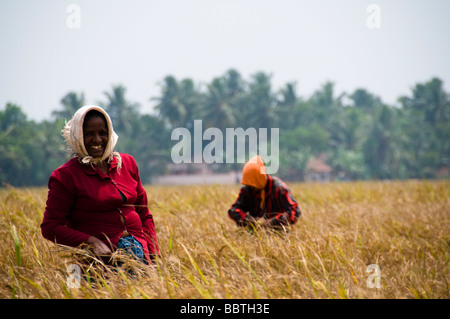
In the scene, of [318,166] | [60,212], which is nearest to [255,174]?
[60,212]

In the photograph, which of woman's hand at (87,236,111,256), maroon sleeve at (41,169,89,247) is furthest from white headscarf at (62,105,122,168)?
woman's hand at (87,236,111,256)

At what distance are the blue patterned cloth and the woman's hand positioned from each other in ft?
0.42

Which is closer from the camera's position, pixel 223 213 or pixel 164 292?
pixel 164 292

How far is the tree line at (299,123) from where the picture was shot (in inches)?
1628

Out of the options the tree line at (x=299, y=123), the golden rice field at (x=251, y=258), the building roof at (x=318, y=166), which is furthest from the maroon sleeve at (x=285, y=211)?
the building roof at (x=318, y=166)

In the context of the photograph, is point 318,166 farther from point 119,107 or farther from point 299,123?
point 119,107

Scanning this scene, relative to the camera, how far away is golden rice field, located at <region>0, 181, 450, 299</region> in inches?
70.7

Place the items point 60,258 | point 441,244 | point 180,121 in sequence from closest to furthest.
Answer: point 60,258
point 441,244
point 180,121

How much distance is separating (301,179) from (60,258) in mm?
40263

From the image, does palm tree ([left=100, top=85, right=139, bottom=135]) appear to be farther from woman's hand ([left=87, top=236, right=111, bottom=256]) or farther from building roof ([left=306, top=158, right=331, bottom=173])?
woman's hand ([left=87, top=236, right=111, bottom=256])

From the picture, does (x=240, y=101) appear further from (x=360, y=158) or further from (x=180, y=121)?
(x=360, y=158)
